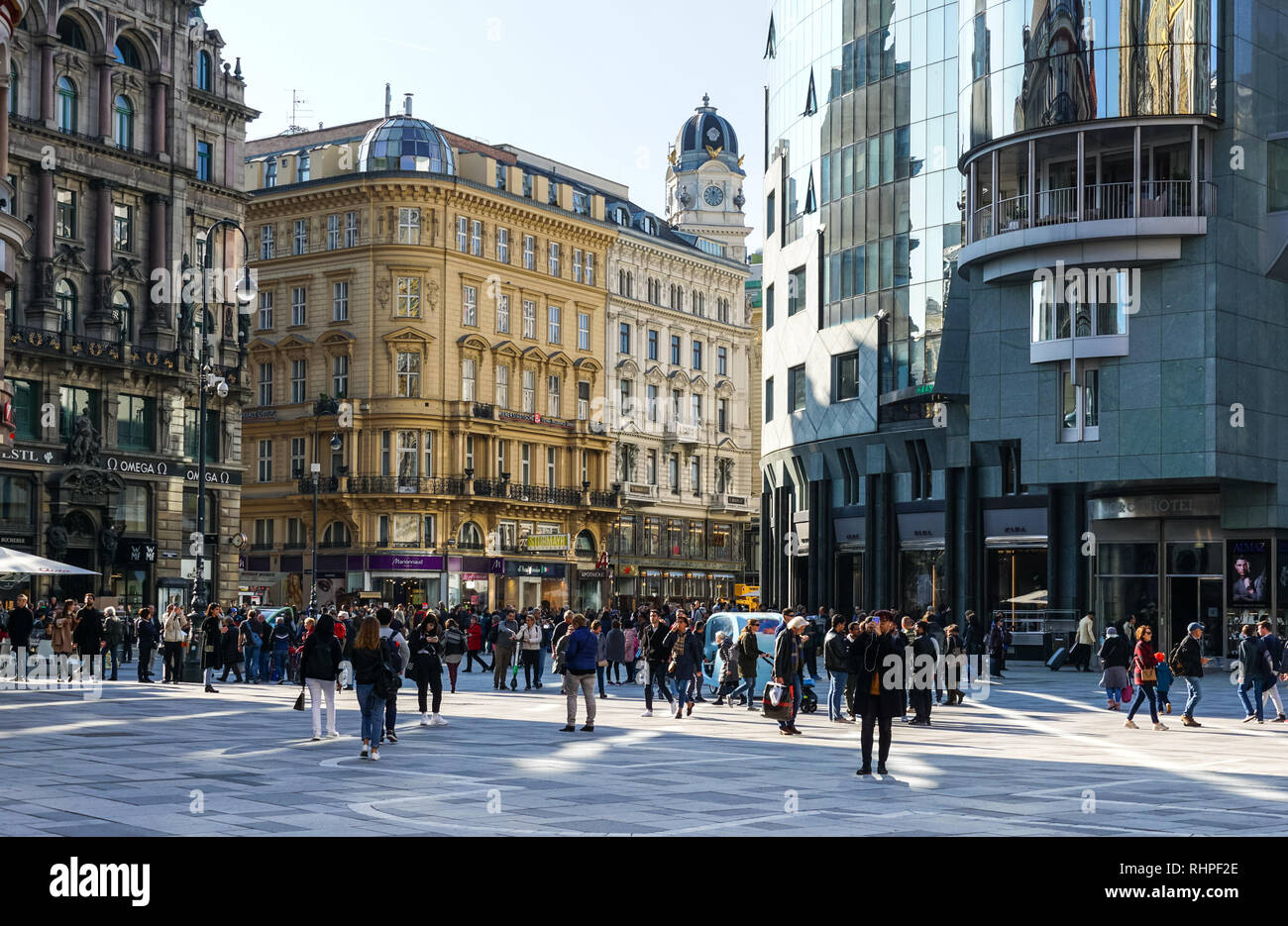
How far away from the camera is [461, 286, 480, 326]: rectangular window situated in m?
78.9

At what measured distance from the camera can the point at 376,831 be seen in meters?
12.5

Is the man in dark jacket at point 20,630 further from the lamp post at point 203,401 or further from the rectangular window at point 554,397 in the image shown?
the rectangular window at point 554,397

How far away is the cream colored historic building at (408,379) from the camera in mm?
75750

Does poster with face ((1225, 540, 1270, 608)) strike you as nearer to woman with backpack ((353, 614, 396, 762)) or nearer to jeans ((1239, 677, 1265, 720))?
jeans ((1239, 677, 1265, 720))

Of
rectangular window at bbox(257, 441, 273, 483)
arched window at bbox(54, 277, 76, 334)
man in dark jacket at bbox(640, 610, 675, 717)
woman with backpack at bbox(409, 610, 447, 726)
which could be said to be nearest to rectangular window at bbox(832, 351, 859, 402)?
arched window at bbox(54, 277, 76, 334)

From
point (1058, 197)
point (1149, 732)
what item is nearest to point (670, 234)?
point (1058, 197)

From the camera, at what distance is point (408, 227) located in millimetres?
77312

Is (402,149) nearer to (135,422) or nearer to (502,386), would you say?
(502,386)

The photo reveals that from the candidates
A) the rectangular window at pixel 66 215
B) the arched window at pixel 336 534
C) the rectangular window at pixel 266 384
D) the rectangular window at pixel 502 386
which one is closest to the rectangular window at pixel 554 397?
the rectangular window at pixel 502 386

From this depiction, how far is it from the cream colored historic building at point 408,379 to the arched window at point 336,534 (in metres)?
0.10

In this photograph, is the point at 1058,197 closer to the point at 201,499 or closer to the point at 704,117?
the point at 201,499

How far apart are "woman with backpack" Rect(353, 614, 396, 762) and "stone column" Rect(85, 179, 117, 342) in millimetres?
41906

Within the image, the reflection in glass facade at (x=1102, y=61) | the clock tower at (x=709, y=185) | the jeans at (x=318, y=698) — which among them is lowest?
the jeans at (x=318, y=698)

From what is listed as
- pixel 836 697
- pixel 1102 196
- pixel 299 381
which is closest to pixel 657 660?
pixel 836 697
